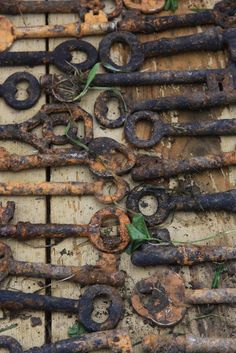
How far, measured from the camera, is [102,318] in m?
2.30

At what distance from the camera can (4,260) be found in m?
2.38

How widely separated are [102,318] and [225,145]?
1.09 metres

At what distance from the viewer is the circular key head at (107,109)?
278cm

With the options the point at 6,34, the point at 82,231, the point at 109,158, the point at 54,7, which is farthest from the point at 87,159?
the point at 54,7

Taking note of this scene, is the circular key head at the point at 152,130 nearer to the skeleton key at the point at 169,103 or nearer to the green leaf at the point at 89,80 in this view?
the skeleton key at the point at 169,103

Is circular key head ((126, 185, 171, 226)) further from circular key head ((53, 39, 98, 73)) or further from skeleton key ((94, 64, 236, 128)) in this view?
circular key head ((53, 39, 98, 73))

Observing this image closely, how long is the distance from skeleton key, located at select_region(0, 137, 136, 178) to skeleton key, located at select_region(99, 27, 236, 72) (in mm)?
539

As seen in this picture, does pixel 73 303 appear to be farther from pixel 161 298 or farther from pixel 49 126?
pixel 49 126

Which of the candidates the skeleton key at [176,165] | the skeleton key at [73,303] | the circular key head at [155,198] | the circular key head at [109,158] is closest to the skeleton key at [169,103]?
the circular key head at [109,158]

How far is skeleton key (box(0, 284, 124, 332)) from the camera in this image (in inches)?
89.1

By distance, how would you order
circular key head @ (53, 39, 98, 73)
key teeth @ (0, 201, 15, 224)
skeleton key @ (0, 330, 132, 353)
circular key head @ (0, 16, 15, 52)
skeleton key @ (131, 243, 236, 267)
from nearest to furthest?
skeleton key @ (0, 330, 132, 353)
skeleton key @ (131, 243, 236, 267)
key teeth @ (0, 201, 15, 224)
circular key head @ (53, 39, 98, 73)
circular key head @ (0, 16, 15, 52)

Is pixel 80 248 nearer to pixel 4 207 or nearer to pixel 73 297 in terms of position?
pixel 73 297

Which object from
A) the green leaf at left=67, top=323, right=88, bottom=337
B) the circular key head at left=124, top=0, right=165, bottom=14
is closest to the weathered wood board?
the green leaf at left=67, top=323, right=88, bottom=337

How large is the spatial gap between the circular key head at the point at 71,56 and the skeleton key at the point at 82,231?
87 cm
